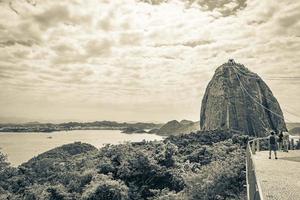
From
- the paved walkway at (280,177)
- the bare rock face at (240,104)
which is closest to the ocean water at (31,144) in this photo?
the bare rock face at (240,104)

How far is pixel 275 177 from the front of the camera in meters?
Answer: 15.4

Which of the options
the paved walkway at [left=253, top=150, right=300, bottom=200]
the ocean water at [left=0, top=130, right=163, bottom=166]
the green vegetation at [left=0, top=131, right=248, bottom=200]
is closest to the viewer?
the paved walkway at [left=253, top=150, right=300, bottom=200]

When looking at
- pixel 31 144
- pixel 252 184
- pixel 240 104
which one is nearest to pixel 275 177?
pixel 252 184

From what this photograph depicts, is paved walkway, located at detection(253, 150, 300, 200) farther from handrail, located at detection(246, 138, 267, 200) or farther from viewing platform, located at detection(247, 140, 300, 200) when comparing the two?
handrail, located at detection(246, 138, 267, 200)

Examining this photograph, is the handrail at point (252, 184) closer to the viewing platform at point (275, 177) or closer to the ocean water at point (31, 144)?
the viewing platform at point (275, 177)

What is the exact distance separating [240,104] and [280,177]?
84033 millimetres

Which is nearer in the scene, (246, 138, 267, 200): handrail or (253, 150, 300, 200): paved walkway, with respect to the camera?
(246, 138, 267, 200): handrail

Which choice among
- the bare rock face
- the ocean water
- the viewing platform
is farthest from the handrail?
the bare rock face

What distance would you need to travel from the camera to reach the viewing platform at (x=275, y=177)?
1108 centimetres

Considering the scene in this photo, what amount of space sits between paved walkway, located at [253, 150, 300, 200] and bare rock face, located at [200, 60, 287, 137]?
73279 mm

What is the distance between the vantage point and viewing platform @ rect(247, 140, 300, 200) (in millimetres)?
11083

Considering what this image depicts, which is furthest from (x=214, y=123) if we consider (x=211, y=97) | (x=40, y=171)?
(x=40, y=171)

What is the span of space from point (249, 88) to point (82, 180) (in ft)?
252

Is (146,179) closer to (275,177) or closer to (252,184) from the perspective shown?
(275,177)
